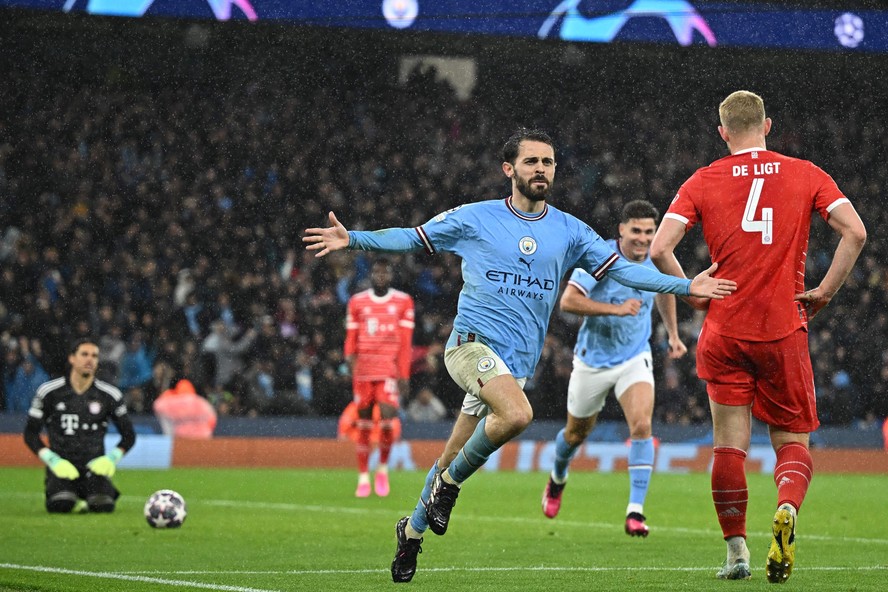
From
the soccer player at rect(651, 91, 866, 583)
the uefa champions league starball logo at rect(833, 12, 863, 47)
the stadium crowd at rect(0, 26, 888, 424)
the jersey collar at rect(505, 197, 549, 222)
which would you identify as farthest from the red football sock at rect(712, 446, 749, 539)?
the uefa champions league starball logo at rect(833, 12, 863, 47)

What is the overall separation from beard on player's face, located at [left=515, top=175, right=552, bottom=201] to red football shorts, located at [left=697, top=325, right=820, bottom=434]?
119cm

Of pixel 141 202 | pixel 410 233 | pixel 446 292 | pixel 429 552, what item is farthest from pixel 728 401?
pixel 141 202

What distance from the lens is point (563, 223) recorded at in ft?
25.3

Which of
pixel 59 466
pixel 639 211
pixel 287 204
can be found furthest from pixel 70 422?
pixel 287 204

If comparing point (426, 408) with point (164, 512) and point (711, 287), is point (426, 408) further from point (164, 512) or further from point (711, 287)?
point (711, 287)

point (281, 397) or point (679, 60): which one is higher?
point (679, 60)

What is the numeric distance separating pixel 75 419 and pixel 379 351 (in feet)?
13.7

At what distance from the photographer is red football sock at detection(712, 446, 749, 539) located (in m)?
7.03

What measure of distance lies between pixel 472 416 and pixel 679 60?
68.8ft

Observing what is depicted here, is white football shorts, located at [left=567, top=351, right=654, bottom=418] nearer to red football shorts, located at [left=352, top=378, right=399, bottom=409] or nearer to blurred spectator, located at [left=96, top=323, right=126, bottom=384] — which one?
red football shorts, located at [left=352, top=378, right=399, bottom=409]

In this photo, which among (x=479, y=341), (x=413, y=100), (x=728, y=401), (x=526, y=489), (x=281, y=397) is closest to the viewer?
(x=728, y=401)

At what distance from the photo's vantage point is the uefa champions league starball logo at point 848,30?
73.6 ft

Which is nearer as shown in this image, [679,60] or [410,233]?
[410,233]

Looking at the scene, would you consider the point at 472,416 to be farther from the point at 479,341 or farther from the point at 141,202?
the point at 141,202
